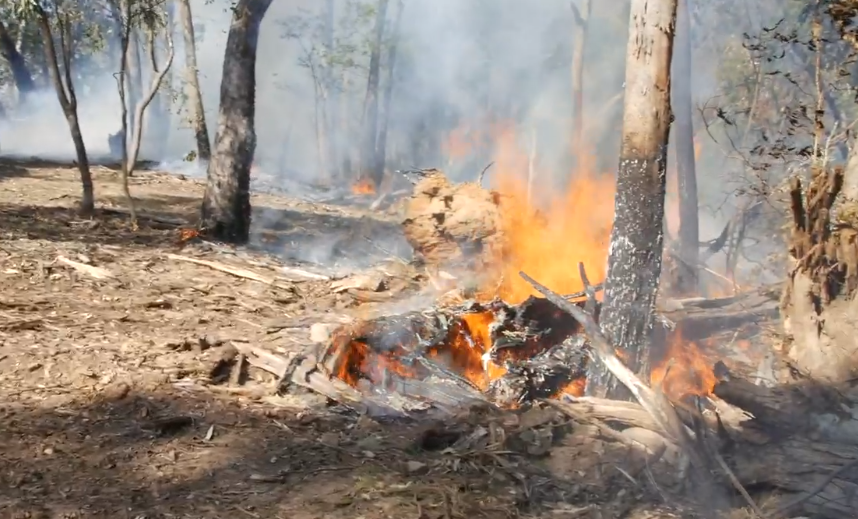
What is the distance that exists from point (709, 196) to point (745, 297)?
19.1m

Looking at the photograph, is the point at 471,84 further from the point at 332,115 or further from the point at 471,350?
the point at 471,350

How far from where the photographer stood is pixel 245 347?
6.16 meters

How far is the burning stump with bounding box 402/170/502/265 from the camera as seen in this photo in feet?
30.7

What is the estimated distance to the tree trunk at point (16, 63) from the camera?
2219cm

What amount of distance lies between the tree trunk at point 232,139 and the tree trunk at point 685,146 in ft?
21.7

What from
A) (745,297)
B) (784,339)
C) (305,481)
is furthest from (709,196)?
(305,481)

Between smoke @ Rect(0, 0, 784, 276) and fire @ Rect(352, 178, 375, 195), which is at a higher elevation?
smoke @ Rect(0, 0, 784, 276)

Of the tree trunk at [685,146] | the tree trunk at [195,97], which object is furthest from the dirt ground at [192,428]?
the tree trunk at [195,97]

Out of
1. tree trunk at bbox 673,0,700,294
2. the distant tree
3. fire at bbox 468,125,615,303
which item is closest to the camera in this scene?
fire at bbox 468,125,615,303

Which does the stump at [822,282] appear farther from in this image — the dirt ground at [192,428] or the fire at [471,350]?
the fire at [471,350]

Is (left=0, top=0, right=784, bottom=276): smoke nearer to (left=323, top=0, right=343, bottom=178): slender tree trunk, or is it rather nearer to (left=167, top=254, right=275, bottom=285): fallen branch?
(left=323, top=0, right=343, bottom=178): slender tree trunk

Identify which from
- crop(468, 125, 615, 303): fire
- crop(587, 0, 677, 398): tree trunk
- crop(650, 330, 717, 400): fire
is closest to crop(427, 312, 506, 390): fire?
crop(587, 0, 677, 398): tree trunk

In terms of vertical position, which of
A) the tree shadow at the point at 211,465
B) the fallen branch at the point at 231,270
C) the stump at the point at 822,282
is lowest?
the tree shadow at the point at 211,465

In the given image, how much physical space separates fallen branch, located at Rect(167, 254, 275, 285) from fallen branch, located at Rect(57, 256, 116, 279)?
1.13 m
